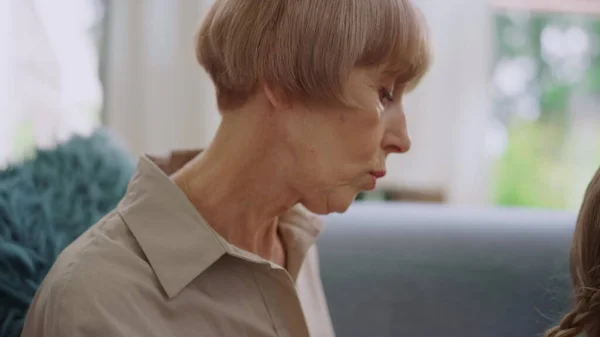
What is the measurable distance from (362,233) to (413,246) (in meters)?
0.10

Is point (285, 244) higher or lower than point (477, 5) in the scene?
lower

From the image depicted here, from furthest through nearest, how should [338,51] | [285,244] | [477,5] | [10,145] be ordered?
[10,145] < [477,5] < [285,244] < [338,51]

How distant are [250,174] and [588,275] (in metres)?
0.42

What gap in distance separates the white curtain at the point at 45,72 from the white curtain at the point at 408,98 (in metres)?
0.13

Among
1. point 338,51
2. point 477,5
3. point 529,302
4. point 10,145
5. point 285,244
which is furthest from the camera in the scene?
point 10,145

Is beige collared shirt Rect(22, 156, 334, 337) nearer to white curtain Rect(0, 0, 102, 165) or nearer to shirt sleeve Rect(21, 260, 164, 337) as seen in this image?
shirt sleeve Rect(21, 260, 164, 337)

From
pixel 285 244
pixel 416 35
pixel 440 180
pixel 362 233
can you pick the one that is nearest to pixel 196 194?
pixel 285 244

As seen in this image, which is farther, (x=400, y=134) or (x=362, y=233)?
(x=362, y=233)

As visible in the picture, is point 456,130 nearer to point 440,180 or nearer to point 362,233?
point 440,180

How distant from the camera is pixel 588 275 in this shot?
841mm

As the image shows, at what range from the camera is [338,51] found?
875 mm

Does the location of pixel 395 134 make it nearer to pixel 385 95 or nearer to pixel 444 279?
pixel 385 95

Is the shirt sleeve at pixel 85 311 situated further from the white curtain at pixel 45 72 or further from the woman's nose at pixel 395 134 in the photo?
the white curtain at pixel 45 72

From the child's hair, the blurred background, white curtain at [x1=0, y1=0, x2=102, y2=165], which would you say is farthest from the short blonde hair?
white curtain at [x1=0, y1=0, x2=102, y2=165]
